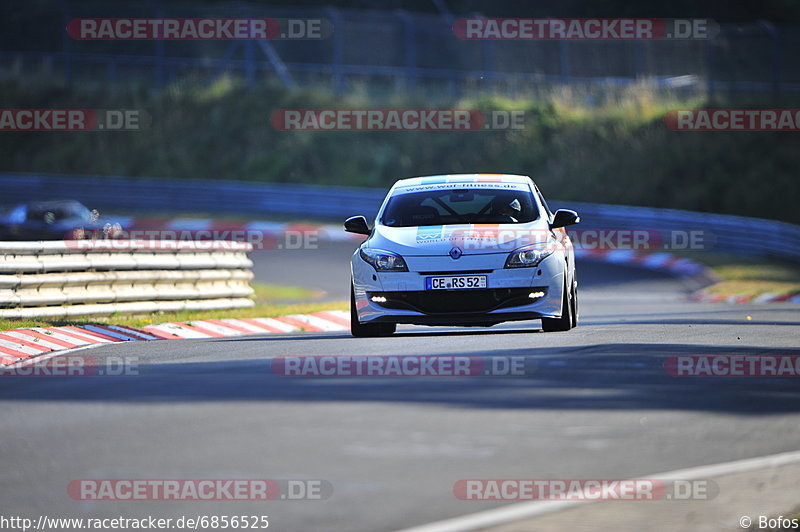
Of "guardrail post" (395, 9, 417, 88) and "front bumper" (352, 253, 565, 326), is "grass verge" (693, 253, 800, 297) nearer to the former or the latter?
"guardrail post" (395, 9, 417, 88)

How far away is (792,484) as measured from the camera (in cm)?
599

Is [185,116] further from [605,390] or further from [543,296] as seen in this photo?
[605,390]

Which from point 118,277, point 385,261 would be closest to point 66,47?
point 118,277

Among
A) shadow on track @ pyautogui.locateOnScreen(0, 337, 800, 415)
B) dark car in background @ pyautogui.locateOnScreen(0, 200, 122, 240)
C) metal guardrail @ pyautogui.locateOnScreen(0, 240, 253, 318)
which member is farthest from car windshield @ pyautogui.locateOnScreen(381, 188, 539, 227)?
dark car in background @ pyautogui.locateOnScreen(0, 200, 122, 240)

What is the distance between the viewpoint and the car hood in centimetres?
1245

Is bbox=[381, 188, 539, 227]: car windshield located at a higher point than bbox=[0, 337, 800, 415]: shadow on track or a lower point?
higher

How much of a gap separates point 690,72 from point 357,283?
90.4 feet

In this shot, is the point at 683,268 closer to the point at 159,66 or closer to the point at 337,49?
the point at 337,49

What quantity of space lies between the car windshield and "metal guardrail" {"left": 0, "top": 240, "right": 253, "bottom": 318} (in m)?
3.96

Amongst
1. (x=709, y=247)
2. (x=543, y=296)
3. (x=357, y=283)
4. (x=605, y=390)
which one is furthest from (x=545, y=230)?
(x=709, y=247)

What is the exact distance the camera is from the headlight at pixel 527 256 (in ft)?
40.8

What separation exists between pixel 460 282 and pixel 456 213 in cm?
129

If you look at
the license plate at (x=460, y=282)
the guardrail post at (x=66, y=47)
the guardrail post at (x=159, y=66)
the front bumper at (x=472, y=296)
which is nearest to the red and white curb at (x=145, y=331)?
the front bumper at (x=472, y=296)

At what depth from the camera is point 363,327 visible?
42.5 ft
